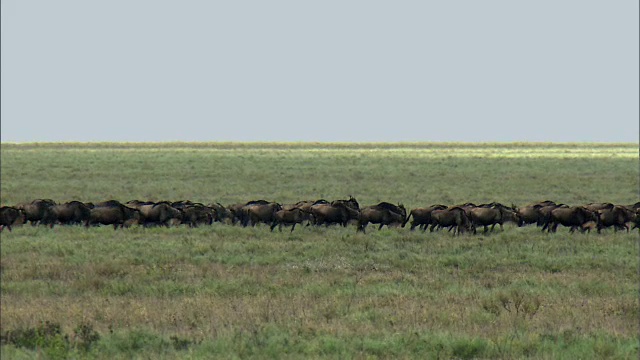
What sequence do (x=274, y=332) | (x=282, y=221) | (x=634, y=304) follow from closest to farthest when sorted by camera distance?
(x=274, y=332), (x=634, y=304), (x=282, y=221)

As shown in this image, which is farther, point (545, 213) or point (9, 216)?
point (545, 213)

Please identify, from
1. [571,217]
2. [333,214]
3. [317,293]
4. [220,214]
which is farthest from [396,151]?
[317,293]

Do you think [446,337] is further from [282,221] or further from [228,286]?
[282,221]

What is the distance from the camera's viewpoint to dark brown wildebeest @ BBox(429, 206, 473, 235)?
20.9 meters

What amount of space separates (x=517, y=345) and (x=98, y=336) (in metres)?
4.78

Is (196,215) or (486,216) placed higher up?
(486,216)

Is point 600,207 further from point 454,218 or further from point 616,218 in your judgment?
point 454,218

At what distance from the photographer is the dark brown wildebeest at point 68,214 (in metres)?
22.3

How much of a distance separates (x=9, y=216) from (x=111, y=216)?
8.70 feet

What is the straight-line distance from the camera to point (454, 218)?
69.0 ft

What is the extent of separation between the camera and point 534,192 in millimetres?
38156

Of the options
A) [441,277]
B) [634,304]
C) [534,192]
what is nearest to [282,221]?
[441,277]

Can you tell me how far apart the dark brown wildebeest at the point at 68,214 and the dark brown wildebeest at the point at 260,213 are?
4.19 m

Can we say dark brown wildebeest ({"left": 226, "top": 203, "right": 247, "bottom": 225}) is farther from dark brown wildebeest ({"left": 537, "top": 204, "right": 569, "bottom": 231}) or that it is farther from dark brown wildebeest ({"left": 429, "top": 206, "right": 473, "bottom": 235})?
dark brown wildebeest ({"left": 537, "top": 204, "right": 569, "bottom": 231})
